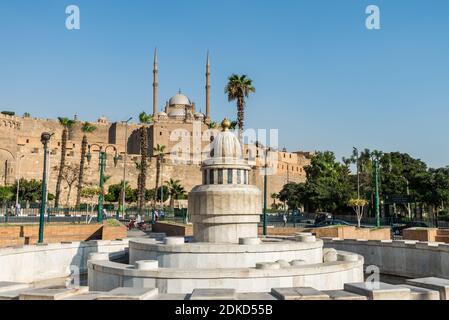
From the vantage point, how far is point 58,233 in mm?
21703

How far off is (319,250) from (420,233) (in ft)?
33.6

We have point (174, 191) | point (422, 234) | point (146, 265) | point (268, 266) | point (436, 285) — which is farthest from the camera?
point (174, 191)

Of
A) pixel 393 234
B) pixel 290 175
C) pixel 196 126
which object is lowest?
pixel 393 234

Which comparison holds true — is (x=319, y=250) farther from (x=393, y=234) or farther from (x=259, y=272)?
(x=393, y=234)

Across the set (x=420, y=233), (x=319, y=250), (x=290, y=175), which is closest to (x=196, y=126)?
(x=290, y=175)

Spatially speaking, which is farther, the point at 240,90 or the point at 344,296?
the point at 240,90

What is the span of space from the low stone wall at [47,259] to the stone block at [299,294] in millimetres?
8229

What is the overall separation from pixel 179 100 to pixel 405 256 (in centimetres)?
9044

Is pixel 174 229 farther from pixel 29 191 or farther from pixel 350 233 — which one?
pixel 29 191

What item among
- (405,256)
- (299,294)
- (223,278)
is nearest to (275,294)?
(299,294)

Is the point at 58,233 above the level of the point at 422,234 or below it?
below

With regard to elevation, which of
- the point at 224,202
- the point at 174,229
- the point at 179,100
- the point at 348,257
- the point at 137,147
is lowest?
the point at 174,229
